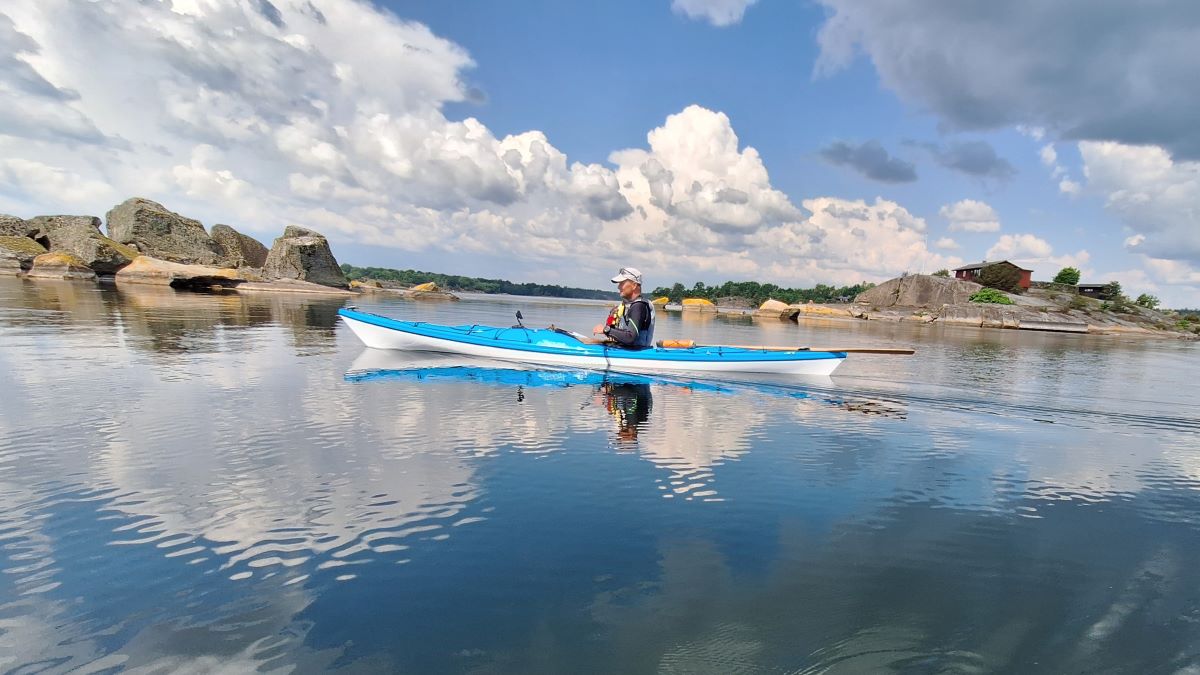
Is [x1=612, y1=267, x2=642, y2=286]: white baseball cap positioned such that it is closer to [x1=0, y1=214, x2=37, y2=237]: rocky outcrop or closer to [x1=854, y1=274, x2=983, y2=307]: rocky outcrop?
[x1=854, y1=274, x2=983, y2=307]: rocky outcrop

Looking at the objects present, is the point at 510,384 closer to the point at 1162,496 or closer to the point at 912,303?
the point at 1162,496

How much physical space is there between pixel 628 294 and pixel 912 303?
90.9 m

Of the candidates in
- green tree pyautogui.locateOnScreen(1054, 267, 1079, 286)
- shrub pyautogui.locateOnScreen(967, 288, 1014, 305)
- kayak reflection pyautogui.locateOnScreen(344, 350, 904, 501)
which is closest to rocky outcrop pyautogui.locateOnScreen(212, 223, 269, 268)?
kayak reflection pyautogui.locateOnScreen(344, 350, 904, 501)

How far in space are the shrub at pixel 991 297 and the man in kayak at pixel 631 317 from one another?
8181 centimetres

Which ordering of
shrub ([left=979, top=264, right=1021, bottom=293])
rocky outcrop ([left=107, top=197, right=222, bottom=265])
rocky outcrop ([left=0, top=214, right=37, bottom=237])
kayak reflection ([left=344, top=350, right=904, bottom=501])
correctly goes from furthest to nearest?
shrub ([left=979, top=264, right=1021, bottom=293])
rocky outcrop ([left=107, top=197, right=222, bottom=265])
rocky outcrop ([left=0, top=214, right=37, bottom=237])
kayak reflection ([left=344, top=350, right=904, bottom=501])

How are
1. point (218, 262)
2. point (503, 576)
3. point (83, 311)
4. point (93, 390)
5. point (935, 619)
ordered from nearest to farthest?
1. point (935, 619)
2. point (503, 576)
3. point (93, 390)
4. point (83, 311)
5. point (218, 262)

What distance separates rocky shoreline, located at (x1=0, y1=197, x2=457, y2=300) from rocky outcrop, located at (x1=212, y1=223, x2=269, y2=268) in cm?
15

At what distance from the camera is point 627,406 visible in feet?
39.3

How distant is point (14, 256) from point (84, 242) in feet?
20.7

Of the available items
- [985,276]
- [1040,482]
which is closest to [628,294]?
[1040,482]

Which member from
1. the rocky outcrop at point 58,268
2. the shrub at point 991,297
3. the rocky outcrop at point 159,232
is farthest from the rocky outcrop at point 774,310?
the rocky outcrop at point 58,268

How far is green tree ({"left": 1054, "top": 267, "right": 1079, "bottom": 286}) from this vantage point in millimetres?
96625

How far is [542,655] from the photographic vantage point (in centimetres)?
359

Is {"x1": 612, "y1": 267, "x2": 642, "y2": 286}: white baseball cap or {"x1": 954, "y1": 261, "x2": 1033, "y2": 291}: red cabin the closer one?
Result: {"x1": 612, "y1": 267, "x2": 642, "y2": 286}: white baseball cap
